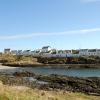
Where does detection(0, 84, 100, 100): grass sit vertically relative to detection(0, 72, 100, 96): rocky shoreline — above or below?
above

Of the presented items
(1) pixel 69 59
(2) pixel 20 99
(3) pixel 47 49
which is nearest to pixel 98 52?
(1) pixel 69 59

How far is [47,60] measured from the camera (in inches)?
4924

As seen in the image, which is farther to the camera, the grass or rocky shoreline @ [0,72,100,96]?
rocky shoreline @ [0,72,100,96]

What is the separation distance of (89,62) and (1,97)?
10320 centimetres

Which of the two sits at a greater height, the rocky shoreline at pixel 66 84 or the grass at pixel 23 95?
the grass at pixel 23 95

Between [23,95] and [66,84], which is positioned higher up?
[23,95]

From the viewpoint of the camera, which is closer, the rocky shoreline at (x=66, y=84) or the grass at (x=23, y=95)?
the grass at (x=23, y=95)

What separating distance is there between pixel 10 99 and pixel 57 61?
109380 millimetres

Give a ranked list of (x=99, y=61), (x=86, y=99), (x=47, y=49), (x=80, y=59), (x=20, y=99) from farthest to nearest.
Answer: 1. (x=47, y=49)
2. (x=80, y=59)
3. (x=99, y=61)
4. (x=86, y=99)
5. (x=20, y=99)

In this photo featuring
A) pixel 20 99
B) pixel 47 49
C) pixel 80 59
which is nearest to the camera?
pixel 20 99

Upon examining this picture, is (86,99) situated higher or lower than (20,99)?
lower

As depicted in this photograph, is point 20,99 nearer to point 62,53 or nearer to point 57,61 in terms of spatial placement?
point 57,61

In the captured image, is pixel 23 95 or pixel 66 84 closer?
pixel 23 95

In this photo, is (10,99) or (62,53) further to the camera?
(62,53)
